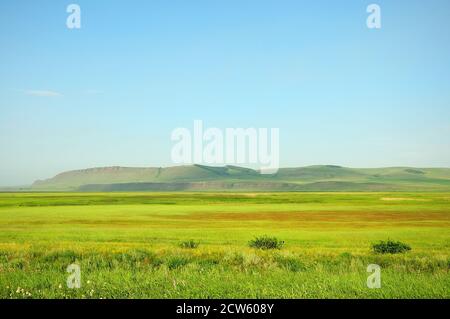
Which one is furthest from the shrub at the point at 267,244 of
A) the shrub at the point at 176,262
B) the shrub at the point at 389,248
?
the shrub at the point at 176,262

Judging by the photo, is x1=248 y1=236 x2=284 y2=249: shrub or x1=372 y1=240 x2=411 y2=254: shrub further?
x1=248 y1=236 x2=284 y2=249: shrub

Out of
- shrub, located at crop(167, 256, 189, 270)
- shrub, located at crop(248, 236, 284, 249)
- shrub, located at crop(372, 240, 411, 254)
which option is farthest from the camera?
shrub, located at crop(248, 236, 284, 249)

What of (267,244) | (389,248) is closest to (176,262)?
(267,244)

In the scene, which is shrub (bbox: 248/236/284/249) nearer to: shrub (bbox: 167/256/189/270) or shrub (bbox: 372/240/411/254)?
shrub (bbox: 372/240/411/254)

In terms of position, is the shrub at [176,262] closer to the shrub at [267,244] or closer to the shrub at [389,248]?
the shrub at [267,244]

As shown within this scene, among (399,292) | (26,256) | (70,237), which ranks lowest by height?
(70,237)

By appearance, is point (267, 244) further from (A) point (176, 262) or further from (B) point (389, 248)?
(A) point (176, 262)

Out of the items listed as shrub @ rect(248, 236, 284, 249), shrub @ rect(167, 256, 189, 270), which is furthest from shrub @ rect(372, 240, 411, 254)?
shrub @ rect(167, 256, 189, 270)
